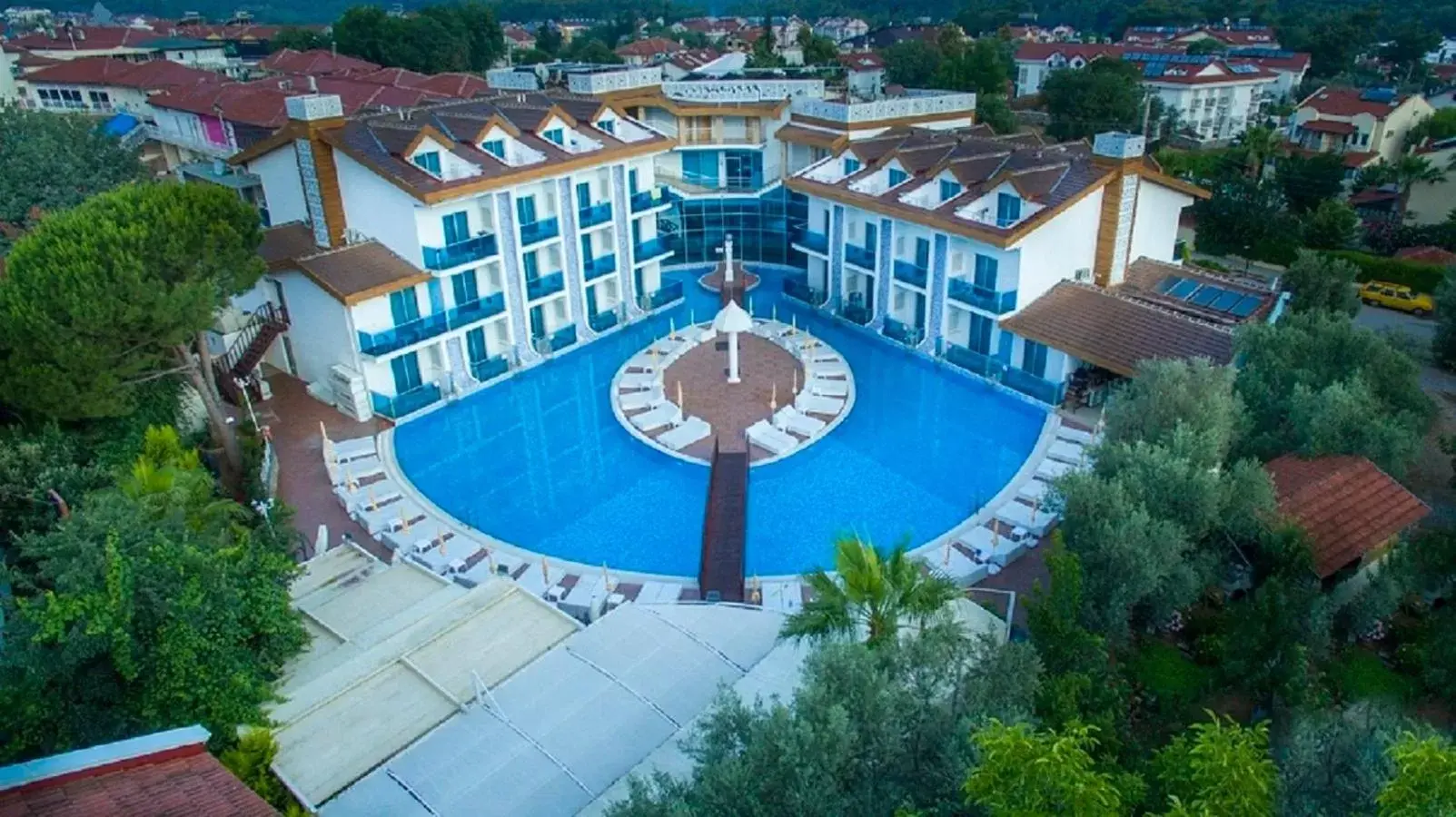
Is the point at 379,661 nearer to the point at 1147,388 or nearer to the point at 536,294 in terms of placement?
the point at 1147,388

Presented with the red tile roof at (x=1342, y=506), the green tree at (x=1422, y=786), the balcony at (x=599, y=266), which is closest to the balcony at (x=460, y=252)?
the balcony at (x=599, y=266)

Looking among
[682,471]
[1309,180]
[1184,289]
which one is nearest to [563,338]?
[682,471]

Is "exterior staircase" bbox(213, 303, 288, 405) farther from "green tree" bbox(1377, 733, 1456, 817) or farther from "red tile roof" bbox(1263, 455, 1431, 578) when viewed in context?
"green tree" bbox(1377, 733, 1456, 817)

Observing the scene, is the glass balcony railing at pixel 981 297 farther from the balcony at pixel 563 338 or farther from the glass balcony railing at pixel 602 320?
the balcony at pixel 563 338

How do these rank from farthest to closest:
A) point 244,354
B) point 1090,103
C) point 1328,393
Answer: point 1090,103, point 244,354, point 1328,393

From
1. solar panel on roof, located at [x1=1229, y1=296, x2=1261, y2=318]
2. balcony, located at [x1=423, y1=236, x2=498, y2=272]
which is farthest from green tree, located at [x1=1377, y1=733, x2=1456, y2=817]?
balcony, located at [x1=423, y1=236, x2=498, y2=272]

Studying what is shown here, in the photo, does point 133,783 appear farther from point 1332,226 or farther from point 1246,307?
point 1332,226

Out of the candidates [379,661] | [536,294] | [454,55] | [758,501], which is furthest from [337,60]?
[379,661]
